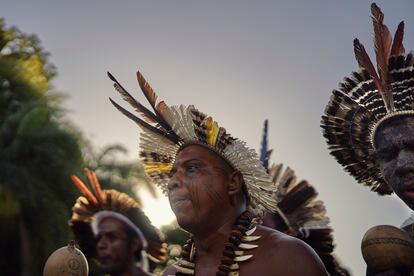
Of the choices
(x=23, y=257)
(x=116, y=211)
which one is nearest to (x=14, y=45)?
(x=23, y=257)

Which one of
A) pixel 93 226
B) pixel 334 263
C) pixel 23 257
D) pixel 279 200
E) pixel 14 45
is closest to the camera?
pixel 334 263

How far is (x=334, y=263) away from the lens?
5.15m

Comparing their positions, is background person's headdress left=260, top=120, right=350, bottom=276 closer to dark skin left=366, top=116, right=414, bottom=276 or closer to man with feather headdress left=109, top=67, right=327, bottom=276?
man with feather headdress left=109, top=67, right=327, bottom=276

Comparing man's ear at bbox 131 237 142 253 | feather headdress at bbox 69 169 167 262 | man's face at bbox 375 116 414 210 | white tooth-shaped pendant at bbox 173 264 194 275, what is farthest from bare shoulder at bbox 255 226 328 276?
feather headdress at bbox 69 169 167 262

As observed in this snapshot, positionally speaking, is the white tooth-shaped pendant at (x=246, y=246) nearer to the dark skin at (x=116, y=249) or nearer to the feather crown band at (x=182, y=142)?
the feather crown band at (x=182, y=142)

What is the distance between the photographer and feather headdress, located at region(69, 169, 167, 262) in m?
6.79

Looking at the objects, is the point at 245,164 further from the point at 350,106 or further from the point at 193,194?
the point at 350,106

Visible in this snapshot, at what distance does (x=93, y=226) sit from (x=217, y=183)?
3.22m

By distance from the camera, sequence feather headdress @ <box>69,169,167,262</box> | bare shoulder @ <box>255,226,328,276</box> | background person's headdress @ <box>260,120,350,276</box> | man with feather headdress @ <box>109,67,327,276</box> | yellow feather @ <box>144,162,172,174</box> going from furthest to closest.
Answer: feather headdress @ <box>69,169,167,262</box> → background person's headdress @ <box>260,120,350,276</box> → yellow feather @ <box>144,162,172,174</box> → man with feather headdress @ <box>109,67,327,276</box> → bare shoulder @ <box>255,226,328,276</box>

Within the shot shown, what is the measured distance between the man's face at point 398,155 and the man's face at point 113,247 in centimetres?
325

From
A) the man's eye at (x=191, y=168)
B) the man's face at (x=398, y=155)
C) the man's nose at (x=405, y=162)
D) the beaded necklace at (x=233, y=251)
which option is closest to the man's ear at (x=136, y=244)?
the beaded necklace at (x=233, y=251)

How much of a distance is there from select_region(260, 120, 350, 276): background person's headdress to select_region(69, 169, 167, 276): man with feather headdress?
1.58 m

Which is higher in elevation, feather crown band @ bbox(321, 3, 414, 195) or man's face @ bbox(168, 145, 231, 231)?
feather crown band @ bbox(321, 3, 414, 195)

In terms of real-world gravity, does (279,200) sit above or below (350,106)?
below
